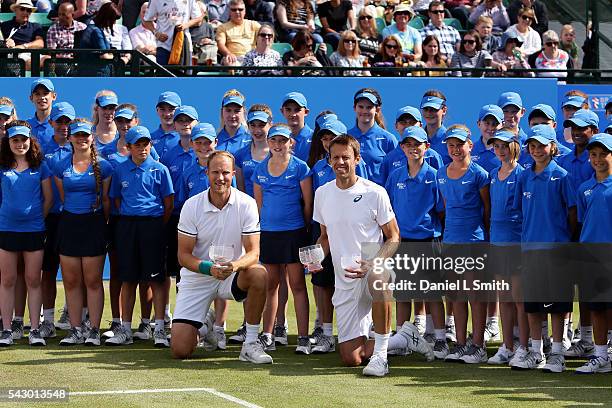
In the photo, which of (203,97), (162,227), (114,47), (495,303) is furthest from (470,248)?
(114,47)

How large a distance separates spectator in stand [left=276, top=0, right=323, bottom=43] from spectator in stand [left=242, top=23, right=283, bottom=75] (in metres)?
1.14

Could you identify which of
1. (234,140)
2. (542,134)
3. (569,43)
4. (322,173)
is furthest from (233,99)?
(569,43)

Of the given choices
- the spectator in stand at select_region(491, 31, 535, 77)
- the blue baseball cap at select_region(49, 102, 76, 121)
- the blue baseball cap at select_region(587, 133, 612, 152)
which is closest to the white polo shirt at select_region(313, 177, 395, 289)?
the blue baseball cap at select_region(587, 133, 612, 152)

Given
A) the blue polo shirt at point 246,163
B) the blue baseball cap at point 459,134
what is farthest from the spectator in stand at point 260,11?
the blue baseball cap at point 459,134

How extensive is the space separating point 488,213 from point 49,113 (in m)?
4.50

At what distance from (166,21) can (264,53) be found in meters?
1.36

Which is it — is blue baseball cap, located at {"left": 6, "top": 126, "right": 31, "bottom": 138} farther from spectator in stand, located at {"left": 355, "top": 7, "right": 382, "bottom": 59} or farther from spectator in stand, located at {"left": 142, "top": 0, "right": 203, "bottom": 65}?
spectator in stand, located at {"left": 355, "top": 7, "right": 382, "bottom": 59}

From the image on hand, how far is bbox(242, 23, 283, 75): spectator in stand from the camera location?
16.8 m

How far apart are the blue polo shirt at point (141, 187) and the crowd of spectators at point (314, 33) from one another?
14.9 ft

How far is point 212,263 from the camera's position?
1051cm

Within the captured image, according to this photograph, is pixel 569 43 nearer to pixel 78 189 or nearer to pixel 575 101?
pixel 575 101

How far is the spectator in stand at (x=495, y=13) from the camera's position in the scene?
65.1 feet

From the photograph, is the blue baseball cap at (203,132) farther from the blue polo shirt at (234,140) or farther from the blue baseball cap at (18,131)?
the blue baseball cap at (18,131)

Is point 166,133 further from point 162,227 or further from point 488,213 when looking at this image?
point 488,213
